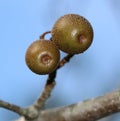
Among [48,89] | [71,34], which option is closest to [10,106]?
[48,89]

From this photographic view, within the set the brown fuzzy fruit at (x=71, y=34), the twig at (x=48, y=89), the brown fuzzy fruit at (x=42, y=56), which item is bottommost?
the twig at (x=48, y=89)

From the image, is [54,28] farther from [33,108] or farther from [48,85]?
[33,108]

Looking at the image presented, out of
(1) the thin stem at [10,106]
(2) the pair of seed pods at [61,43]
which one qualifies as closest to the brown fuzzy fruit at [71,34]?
(2) the pair of seed pods at [61,43]

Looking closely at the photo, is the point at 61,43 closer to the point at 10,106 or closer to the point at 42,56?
the point at 42,56

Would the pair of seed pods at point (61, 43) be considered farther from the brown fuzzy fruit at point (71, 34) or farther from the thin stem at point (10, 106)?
the thin stem at point (10, 106)

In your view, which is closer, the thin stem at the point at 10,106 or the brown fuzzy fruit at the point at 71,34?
the thin stem at the point at 10,106

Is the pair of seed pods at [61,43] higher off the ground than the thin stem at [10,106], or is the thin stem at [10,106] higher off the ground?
the pair of seed pods at [61,43]
